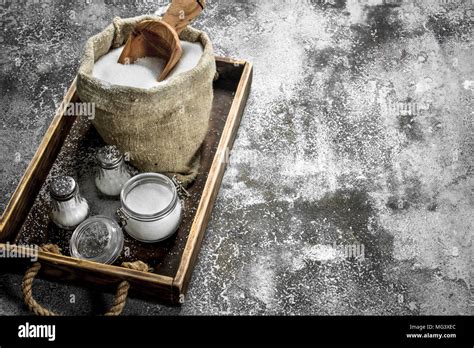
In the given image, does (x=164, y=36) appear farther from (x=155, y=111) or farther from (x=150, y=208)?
(x=150, y=208)

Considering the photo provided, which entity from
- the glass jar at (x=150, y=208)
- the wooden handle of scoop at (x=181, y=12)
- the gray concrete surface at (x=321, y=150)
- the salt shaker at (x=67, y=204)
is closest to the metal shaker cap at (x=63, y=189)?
the salt shaker at (x=67, y=204)

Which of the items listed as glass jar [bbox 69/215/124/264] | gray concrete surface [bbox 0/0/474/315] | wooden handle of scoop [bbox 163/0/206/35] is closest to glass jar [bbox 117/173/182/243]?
glass jar [bbox 69/215/124/264]

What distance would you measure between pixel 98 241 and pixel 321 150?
755mm

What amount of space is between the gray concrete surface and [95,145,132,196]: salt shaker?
0.27 meters

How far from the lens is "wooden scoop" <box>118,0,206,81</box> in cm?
145

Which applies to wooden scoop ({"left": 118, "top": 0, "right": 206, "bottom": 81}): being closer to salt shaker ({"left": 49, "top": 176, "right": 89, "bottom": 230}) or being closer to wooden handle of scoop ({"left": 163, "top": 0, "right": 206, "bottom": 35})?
wooden handle of scoop ({"left": 163, "top": 0, "right": 206, "bottom": 35})

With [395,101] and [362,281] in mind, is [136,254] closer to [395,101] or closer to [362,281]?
[362,281]

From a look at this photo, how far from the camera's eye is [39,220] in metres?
1.49

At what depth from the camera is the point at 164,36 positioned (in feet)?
4.83

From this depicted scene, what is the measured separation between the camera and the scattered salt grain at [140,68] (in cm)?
146

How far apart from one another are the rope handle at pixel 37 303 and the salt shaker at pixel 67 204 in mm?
81

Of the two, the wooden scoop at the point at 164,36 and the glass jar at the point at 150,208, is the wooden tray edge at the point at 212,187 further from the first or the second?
the wooden scoop at the point at 164,36

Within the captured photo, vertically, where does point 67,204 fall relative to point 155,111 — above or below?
below

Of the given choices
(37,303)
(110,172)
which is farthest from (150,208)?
(37,303)
